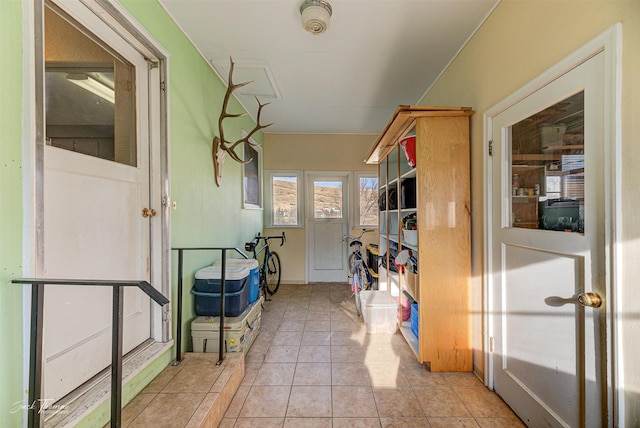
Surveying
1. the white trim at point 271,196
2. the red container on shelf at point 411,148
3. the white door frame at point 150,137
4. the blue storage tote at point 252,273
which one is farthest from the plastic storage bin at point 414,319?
the white trim at point 271,196

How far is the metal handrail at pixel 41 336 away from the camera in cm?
90

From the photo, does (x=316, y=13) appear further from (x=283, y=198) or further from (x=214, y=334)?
(x=283, y=198)

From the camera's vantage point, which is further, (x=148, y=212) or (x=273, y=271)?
(x=273, y=271)

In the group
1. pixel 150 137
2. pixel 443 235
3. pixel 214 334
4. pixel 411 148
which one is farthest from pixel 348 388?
pixel 150 137

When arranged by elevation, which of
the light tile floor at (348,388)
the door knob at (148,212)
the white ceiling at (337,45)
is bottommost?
the light tile floor at (348,388)

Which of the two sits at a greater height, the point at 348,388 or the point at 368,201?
the point at 368,201

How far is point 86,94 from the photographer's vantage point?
133cm

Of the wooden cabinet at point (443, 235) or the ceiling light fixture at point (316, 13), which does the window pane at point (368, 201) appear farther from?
the ceiling light fixture at point (316, 13)

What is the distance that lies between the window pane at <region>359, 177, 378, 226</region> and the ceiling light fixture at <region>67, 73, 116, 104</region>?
3718 mm

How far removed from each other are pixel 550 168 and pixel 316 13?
169 centimetres

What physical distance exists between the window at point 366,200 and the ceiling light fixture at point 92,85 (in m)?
3.65

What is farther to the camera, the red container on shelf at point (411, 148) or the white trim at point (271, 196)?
the white trim at point (271, 196)

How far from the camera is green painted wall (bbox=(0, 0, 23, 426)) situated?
34.9 inches

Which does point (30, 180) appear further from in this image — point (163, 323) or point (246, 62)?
point (246, 62)
